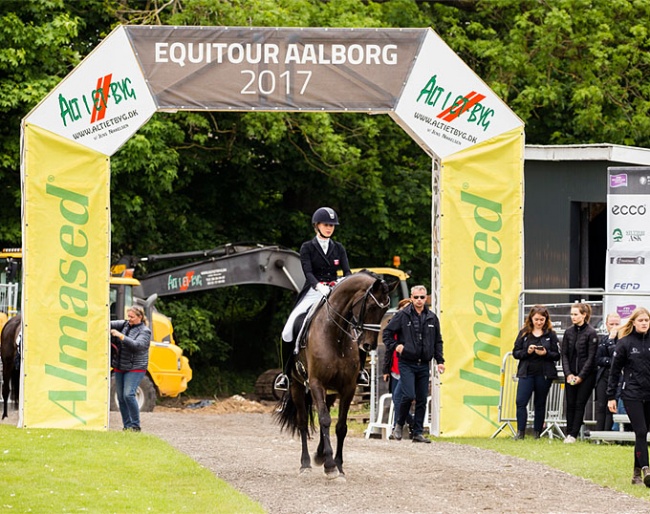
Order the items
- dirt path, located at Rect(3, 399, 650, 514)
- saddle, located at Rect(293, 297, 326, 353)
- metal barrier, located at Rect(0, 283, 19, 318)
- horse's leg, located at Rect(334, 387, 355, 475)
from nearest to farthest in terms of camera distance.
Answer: dirt path, located at Rect(3, 399, 650, 514)
horse's leg, located at Rect(334, 387, 355, 475)
saddle, located at Rect(293, 297, 326, 353)
metal barrier, located at Rect(0, 283, 19, 318)

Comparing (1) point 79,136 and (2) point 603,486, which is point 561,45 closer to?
(1) point 79,136

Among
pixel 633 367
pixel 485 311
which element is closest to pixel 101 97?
pixel 485 311

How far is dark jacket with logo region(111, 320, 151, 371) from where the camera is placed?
61.3 ft

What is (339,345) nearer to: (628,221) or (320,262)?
(320,262)

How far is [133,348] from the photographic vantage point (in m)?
18.7

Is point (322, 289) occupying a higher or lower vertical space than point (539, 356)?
higher

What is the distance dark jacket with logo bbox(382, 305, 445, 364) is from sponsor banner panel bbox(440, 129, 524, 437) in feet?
3.21

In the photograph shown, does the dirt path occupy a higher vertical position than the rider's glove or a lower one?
lower

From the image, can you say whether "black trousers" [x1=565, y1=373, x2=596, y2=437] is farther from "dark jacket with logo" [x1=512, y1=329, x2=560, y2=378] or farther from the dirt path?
the dirt path

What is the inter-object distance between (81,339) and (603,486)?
8197 millimetres

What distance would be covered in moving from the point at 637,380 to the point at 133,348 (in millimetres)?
8007

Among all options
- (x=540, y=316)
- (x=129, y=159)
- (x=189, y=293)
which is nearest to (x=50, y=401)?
(x=540, y=316)

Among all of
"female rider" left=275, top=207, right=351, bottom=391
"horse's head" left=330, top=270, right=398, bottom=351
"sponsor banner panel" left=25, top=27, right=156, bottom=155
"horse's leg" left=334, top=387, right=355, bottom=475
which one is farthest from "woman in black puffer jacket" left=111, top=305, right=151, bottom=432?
→ "horse's head" left=330, top=270, right=398, bottom=351

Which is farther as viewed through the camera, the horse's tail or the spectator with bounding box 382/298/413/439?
the spectator with bounding box 382/298/413/439
